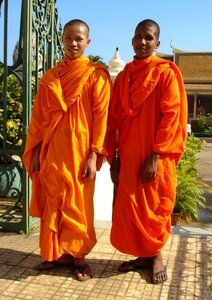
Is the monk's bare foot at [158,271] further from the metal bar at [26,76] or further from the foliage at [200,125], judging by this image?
the foliage at [200,125]

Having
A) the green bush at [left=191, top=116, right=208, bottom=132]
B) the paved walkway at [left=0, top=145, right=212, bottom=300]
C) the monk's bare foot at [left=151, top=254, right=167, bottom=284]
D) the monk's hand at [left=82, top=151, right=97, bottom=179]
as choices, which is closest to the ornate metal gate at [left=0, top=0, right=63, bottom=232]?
the paved walkway at [left=0, top=145, right=212, bottom=300]

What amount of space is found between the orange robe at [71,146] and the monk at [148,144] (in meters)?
0.19

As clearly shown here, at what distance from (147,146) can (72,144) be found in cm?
52

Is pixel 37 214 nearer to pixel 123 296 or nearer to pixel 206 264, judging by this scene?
pixel 123 296

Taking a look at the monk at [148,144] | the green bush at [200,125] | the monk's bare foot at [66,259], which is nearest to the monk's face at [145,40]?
the monk at [148,144]

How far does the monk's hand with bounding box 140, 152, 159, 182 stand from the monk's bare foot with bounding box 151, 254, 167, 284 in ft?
2.12

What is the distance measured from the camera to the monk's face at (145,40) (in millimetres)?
2725

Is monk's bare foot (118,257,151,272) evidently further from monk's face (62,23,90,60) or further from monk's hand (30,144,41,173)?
monk's face (62,23,90,60)

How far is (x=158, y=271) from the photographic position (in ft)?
9.41


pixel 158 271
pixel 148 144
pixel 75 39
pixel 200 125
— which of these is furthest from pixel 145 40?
pixel 200 125

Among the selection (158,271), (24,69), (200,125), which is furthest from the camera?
(200,125)

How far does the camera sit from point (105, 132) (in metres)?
Result: 2.81

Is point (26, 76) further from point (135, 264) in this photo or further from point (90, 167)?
point (135, 264)

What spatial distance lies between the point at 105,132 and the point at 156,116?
1.22ft
